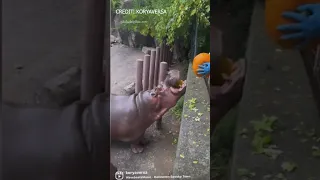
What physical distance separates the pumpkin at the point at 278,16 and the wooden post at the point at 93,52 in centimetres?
86

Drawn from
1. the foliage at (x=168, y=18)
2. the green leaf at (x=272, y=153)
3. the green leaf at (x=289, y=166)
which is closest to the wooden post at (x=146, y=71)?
the foliage at (x=168, y=18)

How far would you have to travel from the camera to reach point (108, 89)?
2250 millimetres

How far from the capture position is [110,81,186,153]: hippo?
228 cm

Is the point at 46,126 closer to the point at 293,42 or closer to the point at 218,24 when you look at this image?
the point at 218,24

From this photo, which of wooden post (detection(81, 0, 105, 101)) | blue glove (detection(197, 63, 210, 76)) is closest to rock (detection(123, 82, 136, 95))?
wooden post (detection(81, 0, 105, 101))

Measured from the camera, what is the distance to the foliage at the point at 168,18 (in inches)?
88.0

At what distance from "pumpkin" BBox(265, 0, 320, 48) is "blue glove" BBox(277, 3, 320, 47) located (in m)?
0.02

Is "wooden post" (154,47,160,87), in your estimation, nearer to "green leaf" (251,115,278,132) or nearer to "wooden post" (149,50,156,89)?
"wooden post" (149,50,156,89)

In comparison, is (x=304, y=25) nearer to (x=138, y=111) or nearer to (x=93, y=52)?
(x=138, y=111)

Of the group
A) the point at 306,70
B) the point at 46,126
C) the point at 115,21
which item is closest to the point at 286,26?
the point at 306,70

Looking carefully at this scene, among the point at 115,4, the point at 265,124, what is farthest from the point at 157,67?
the point at 265,124

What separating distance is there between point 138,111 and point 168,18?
494mm

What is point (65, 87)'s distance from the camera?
2271 mm

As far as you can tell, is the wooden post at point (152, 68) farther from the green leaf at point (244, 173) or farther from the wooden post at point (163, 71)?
the green leaf at point (244, 173)
